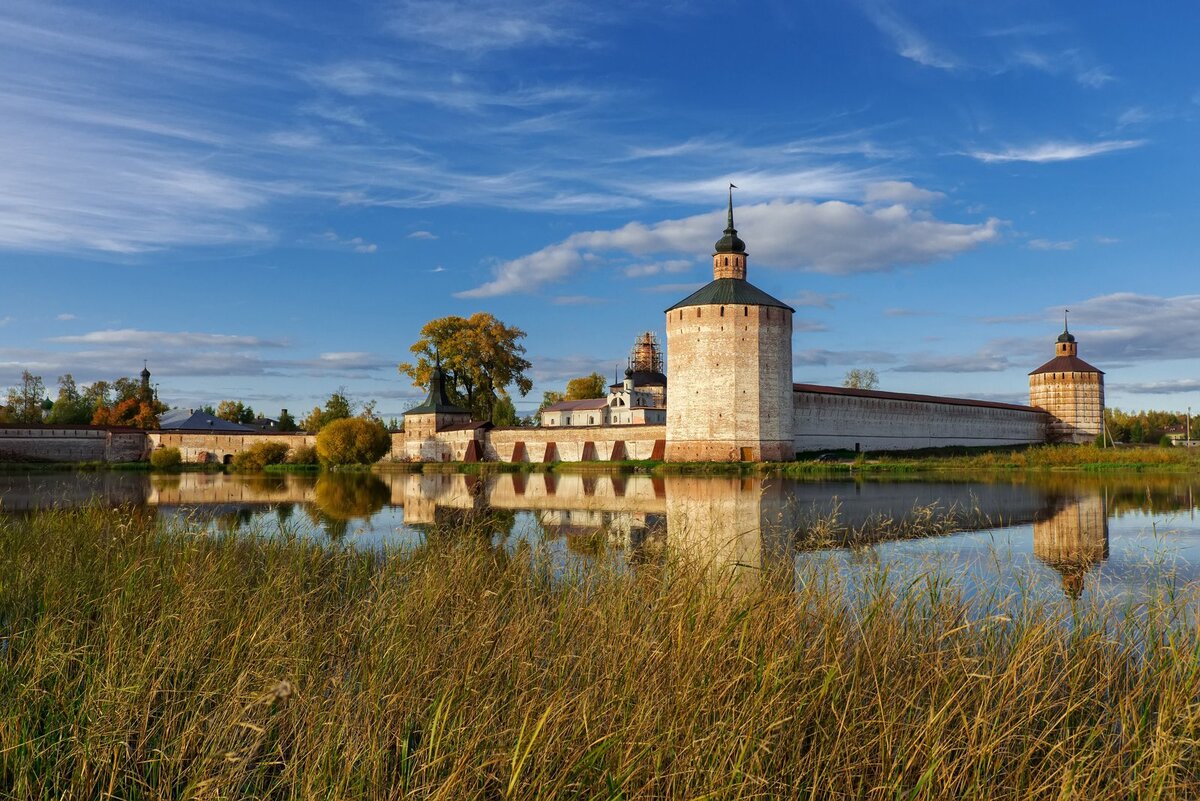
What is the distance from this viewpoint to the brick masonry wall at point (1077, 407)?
51375 millimetres

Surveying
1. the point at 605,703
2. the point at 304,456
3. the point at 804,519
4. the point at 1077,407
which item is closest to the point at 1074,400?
the point at 1077,407

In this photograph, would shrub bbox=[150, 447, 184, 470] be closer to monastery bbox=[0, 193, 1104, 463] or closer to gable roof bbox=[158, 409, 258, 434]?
monastery bbox=[0, 193, 1104, 463]

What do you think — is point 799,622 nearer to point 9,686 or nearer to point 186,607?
point 186,607

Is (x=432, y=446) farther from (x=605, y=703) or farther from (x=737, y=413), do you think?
(x=605, y=703)

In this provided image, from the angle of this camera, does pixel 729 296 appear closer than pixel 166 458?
Yes

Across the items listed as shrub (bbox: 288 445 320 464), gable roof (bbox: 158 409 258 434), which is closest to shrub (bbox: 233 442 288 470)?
shrub (bbox: 288 445 320 464)

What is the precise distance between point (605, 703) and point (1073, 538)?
9082 millimetres

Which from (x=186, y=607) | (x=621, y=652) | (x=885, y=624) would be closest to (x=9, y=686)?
(x=186, y=607)

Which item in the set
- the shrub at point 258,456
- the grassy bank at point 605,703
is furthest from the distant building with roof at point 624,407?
the grassy bank at point 605,703

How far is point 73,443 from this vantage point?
48125mm

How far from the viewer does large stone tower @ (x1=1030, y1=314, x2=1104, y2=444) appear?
169 feet

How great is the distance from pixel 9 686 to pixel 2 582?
230 cm

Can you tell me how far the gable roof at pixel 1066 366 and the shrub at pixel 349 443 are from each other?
136 ft

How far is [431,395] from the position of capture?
46469 millimetres
